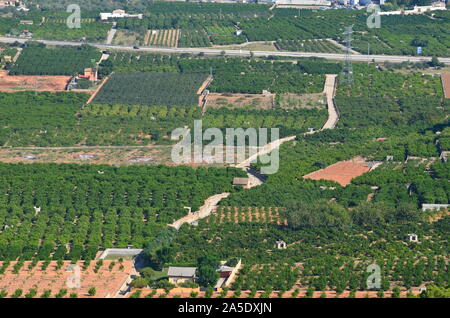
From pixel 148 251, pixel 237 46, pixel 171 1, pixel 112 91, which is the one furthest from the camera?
pixel 171 1

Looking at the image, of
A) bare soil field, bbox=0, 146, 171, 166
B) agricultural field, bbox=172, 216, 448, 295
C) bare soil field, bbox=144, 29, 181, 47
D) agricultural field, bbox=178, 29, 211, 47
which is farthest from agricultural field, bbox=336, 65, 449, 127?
agricultural field, bbox=172, 216, 448, 295

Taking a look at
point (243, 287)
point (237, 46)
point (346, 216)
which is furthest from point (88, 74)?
point (243, 287)

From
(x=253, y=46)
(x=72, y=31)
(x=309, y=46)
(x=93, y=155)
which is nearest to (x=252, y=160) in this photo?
(x=93, y=155)

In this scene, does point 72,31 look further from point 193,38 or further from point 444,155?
point 444,155

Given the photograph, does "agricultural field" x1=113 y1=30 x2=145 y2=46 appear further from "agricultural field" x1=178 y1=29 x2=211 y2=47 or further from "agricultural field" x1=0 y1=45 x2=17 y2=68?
"agricultural field" x1=0 y1=45 x2=17 y2=68

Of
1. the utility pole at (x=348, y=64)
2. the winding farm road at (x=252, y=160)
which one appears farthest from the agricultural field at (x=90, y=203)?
the utility pole at (x=348, y=64)

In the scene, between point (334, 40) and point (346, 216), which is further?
point (334, 40)

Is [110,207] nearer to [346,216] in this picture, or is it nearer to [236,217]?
[236,217]
